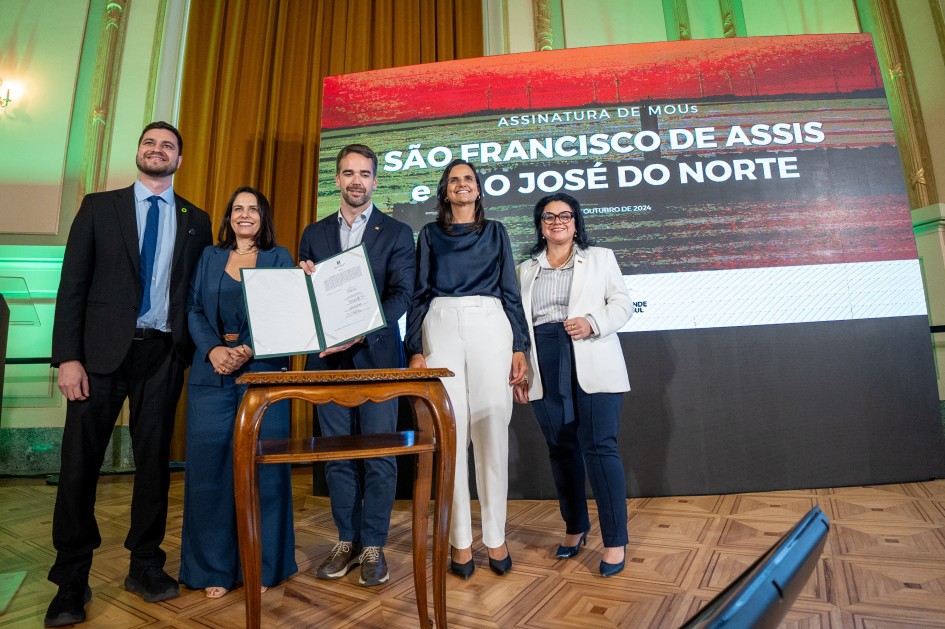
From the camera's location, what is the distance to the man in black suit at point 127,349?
1.63 metres

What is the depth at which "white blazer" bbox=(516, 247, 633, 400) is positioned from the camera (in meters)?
1.88

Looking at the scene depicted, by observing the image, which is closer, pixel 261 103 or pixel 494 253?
pixel 494 253

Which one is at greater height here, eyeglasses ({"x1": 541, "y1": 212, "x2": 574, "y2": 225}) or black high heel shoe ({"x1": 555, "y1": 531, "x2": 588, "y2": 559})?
eyeglasses ({"x1": 541, "y1": 212, "x2": 574, "y2": 225})

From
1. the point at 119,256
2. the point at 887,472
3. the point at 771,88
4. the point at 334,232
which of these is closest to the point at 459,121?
the point at 334,232

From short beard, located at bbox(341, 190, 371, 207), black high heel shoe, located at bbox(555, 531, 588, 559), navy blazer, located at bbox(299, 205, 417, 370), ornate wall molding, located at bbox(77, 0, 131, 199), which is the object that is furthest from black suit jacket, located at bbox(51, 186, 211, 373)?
ornate wall molding, located at bbox(77, 0, 131, 199)

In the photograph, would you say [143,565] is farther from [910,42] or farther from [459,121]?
[910,42]

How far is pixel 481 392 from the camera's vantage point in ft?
6.11

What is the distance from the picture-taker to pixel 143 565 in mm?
1731

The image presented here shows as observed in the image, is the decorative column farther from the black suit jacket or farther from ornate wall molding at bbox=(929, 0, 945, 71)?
the black suit jacket

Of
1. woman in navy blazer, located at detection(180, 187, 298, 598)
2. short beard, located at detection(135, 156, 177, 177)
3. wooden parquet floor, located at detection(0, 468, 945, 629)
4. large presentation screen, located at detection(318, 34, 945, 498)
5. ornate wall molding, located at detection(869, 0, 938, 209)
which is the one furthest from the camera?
ornate wall molding, located at detection(869, 0, 938, 209)

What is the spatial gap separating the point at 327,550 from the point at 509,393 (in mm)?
987

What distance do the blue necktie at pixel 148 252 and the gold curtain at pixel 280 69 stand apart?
212 centimetres

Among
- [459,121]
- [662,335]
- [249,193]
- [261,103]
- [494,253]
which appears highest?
[261,103]

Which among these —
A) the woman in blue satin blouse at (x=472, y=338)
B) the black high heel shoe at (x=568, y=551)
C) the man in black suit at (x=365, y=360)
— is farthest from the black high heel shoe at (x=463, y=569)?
the black high heel shoe at (x=568, y=551)
